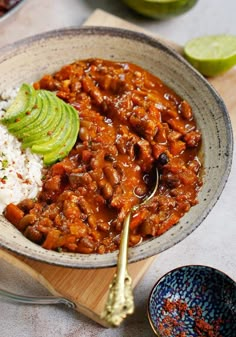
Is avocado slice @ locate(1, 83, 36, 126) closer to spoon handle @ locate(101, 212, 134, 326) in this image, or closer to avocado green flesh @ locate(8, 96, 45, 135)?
avocado green flesh @ locate(8, 96, 45, 135)

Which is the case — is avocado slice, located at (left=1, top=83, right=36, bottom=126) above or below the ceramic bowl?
below

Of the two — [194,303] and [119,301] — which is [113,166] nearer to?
[194,303]

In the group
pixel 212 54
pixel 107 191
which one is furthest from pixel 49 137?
pixel 212 54

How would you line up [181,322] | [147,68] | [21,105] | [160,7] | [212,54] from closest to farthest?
[181,322] < [21,105] < [147,68] < [212,54] < [160,7]

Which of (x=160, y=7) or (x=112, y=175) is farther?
(x=160, y=7)

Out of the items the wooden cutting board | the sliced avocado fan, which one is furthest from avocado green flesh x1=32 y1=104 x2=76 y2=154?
the wooden cutting board

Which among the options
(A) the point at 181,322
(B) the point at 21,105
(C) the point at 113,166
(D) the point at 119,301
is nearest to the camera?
(D) the point at 119,301
